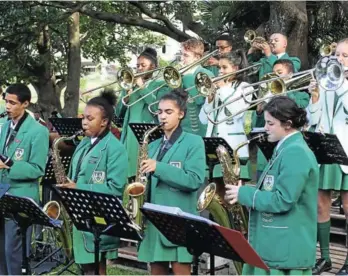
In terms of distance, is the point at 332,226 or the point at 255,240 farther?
the point at 332,226

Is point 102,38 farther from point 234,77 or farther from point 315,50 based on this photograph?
point 234,77

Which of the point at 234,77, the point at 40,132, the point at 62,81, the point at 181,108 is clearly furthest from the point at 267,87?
the point at 62,81

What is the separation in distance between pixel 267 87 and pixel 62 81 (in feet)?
48.1

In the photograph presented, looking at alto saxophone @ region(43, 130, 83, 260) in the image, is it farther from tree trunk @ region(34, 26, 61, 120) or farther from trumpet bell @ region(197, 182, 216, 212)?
tree trunk @ region(34, 26, 61, 120)

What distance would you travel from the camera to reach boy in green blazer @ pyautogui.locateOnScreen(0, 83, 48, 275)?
535 cm

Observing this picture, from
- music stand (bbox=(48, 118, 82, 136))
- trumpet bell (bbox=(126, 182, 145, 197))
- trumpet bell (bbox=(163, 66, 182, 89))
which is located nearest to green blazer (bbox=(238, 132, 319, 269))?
trumpet bell (bbox=(126, 182, 145, 197))

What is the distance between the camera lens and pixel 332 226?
6781mm

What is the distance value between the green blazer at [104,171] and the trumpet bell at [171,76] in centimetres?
219

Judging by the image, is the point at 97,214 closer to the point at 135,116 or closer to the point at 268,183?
the point at 268,183

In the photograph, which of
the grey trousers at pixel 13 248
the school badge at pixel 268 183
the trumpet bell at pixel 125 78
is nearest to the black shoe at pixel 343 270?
the school badge at pixel 268 183

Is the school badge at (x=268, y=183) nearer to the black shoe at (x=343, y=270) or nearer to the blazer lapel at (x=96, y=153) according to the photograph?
the blazer lapel at (x=96, y=153)

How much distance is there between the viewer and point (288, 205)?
151 inches

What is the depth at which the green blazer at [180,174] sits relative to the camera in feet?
15.0

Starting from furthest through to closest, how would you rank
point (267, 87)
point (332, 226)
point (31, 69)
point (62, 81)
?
point (62, 81) → point (31, 69) → point (332, 226) → point (267, 87)
